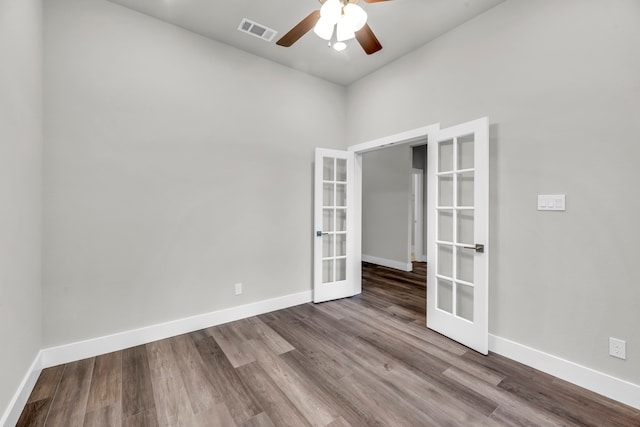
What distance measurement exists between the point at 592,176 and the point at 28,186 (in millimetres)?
4054

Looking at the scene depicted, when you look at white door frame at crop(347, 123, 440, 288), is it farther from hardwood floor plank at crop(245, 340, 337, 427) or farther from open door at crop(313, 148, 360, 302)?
hardwood floor plank at crop(245, 340, 337, 427)

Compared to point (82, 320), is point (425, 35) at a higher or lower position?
higher

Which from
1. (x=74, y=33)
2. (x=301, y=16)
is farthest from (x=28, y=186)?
(x=301, y=16)

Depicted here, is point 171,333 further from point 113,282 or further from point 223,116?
point 223,116

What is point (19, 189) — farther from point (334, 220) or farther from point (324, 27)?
point (334, 220)

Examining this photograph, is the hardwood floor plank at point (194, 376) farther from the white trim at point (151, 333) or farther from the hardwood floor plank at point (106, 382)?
the hardwood floor plank at point (106, 382)

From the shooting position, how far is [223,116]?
3080 millimetres

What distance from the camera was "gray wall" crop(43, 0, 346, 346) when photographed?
229 centimetres

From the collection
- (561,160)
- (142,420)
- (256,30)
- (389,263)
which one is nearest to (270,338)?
(142,420)

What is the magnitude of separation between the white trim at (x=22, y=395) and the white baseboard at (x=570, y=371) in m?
3.49

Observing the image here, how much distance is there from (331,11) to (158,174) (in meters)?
2.13

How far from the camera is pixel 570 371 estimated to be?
206 centimetres

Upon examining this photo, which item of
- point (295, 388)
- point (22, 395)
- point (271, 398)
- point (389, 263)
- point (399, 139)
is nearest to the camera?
point (22, 395)

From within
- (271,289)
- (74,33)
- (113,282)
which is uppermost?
(74,33)
